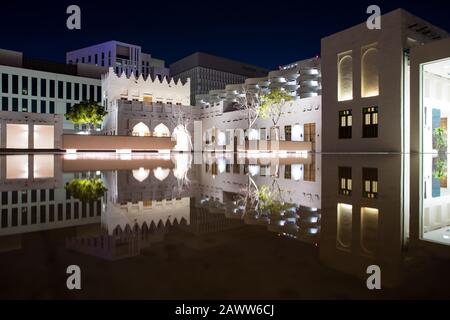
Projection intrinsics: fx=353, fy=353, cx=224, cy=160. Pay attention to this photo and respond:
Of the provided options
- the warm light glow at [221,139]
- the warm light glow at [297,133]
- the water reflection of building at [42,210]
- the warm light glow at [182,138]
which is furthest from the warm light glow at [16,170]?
the warm light glow at [221,139]

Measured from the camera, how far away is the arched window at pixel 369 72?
81.5 ft

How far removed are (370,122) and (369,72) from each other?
3.62 meters

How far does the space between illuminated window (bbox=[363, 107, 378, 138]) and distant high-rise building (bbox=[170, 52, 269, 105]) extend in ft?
Answer: 195

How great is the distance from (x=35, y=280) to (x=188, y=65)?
85973mm

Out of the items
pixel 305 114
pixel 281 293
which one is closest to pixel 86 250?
pixel 281 293

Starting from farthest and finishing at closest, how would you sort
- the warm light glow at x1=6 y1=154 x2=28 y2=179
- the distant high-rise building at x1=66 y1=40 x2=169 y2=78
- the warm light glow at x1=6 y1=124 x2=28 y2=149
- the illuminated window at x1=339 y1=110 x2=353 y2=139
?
the distant high-rise building at x1=66 y1=40 x2=169 y2=78 < the warm light glow at x1=6 y1=124 x2=28 y2=149 < the illuminated window at x1=339 y1=110 x2=353 y2=139 < the warm light glow at x1=6 y1=154 x2=28 y2=179

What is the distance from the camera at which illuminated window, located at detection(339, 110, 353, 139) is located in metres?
26.7

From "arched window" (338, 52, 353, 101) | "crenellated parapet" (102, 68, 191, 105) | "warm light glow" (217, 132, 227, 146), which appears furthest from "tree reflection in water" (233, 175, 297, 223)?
"warm light glow" (217, 132, 227, 146)

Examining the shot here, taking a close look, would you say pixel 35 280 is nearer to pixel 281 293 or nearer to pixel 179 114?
pixel 281 293

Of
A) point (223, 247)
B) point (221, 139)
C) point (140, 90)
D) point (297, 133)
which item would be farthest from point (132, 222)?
point (221, 139)

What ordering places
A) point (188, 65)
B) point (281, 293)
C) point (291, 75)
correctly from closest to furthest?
point (281, 293), point (291, 75), point (188, 65)

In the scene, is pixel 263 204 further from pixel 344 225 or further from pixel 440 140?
pixel 440 140

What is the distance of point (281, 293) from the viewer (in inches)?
50.9

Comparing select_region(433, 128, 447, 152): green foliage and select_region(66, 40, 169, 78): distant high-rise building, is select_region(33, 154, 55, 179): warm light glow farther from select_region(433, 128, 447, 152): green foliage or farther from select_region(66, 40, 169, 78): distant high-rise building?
select_region(66, 40, 169, 78): distant high-rise building
